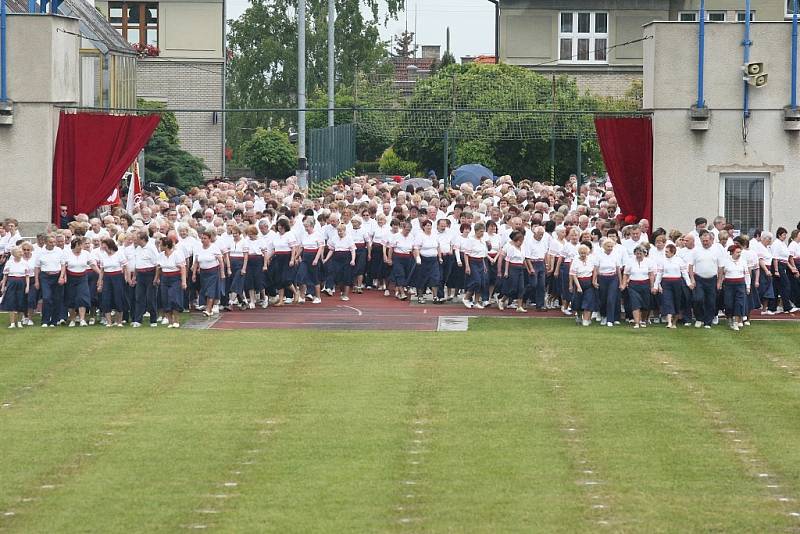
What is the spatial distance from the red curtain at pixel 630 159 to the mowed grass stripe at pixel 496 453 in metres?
6.88

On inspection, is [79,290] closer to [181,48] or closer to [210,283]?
[210,283]

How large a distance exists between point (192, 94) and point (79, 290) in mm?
36214

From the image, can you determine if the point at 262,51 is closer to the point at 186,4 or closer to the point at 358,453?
the point at 186,4

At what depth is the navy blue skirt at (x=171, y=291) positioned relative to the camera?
24.1 metres

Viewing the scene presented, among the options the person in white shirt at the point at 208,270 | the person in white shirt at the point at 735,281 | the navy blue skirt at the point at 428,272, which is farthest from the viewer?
the navy blue skirt at the point at 428,272

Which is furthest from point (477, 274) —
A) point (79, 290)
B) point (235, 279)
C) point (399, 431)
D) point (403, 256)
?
point (399, 431)

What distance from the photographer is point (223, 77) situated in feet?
196

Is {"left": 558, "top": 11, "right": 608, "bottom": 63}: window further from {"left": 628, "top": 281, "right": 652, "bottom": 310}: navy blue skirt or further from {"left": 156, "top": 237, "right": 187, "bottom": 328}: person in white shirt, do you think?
{"left": 156, "top": 237, "right": 187, "bottom": 328}: person in white shirt

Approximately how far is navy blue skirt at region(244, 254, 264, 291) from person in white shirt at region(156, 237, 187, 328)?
7.28ft

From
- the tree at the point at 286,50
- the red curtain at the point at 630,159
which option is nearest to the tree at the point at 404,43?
the tree at the point at 286,50

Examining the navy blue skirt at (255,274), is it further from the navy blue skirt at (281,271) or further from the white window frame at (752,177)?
the white window frame at (752,177)

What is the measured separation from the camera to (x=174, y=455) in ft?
49.6

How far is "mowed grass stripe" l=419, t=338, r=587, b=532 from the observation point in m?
12.8

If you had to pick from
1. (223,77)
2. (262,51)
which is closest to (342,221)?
(223,77)
